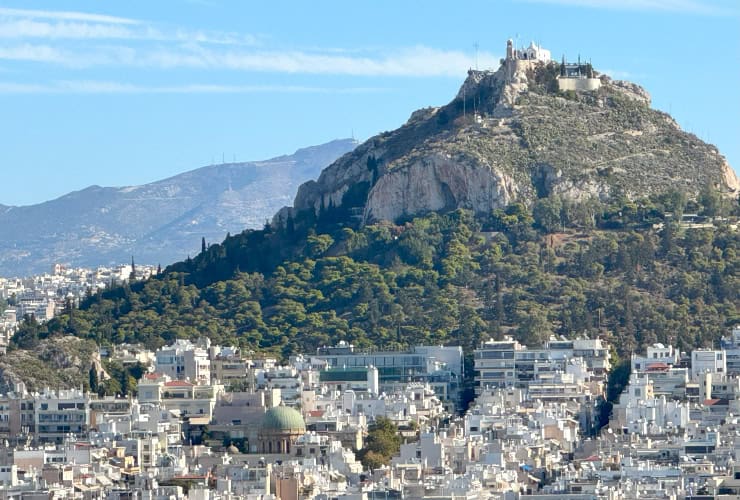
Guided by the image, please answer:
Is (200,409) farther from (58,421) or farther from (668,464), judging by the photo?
(668,464)

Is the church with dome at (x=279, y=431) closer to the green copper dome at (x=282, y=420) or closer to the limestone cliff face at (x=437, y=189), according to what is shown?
the green copper dome at (x=282, y=420)

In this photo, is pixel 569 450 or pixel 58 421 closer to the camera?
pixel 569 450

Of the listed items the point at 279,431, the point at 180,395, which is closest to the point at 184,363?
the point at 180,395

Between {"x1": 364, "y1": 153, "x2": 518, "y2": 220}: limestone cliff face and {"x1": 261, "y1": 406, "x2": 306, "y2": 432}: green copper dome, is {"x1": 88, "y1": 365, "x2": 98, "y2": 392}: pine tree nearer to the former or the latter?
{"x1": 261, "y1": 406, "x2": 306, "y2": 432}: green copper dome

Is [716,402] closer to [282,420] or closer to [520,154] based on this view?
[282,420]

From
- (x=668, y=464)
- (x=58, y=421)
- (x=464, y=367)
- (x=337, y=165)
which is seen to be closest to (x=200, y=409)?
(x=58, y=421)

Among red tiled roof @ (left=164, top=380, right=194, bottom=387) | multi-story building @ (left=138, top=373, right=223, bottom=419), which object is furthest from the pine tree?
red tiled roof @ (left=164, top=380, right=194, bottom=387)
